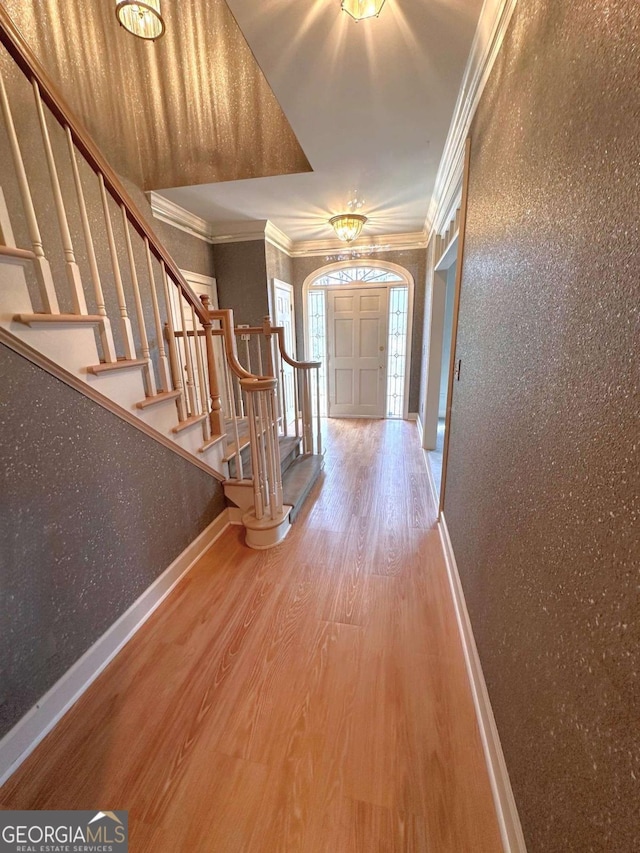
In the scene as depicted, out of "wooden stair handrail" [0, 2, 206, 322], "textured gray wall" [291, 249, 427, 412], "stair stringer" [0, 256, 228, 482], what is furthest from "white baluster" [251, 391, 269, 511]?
"textured gray wall" [291, 249, 427, 412]

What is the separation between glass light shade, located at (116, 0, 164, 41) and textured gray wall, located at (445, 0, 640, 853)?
69.1 inches

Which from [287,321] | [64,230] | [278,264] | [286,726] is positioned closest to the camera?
[286,726]

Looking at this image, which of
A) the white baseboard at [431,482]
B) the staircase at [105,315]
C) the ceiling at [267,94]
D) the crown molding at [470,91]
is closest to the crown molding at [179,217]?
the ceiling at [267,94]

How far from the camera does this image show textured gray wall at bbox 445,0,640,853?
56 cm

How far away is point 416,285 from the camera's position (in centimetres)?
466

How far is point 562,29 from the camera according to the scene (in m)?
0.80

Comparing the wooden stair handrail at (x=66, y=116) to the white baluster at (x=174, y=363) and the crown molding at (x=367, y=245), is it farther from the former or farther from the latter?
the crown molding at (x=367, y=245)

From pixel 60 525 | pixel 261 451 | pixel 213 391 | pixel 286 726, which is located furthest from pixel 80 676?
pixel 213 391

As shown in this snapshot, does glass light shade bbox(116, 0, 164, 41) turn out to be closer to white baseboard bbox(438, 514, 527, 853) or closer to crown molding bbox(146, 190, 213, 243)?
crown molding bbox(146, 190, 213, 243)

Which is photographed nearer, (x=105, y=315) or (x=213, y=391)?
(x=105, y=315)

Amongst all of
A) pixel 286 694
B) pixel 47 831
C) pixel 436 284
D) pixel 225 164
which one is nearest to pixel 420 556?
pixel 286 694

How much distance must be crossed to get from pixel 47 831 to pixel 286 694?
75 cm

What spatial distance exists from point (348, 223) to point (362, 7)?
2.28 meters

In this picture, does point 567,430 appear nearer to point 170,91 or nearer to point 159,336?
point 159,336
